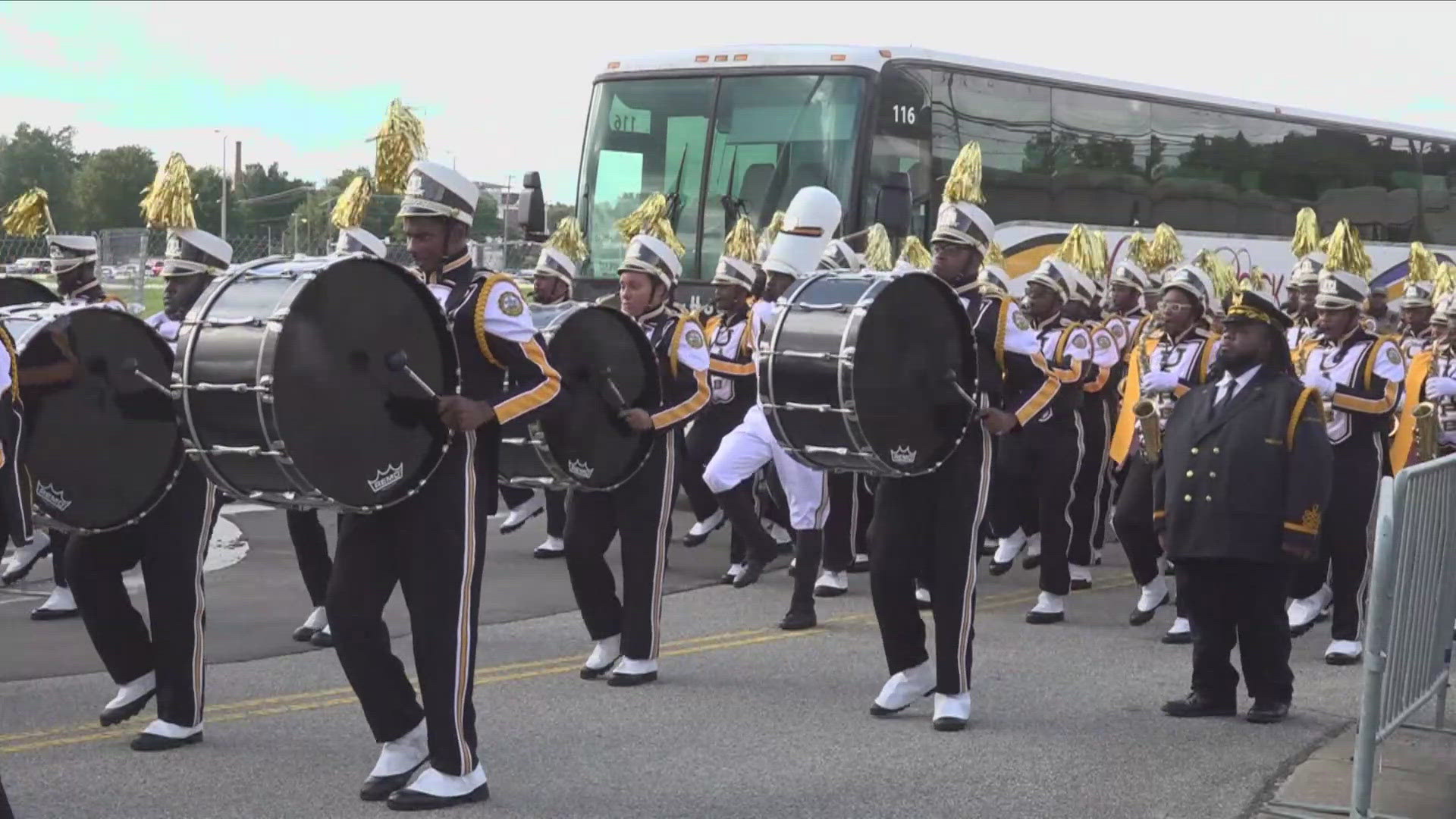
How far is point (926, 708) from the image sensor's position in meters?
7.82

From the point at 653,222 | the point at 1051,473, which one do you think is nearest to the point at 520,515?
the point at 653,222

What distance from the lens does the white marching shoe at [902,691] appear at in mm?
7648

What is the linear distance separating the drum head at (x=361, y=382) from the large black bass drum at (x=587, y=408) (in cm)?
181

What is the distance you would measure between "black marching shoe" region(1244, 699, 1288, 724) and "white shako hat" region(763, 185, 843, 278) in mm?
4442

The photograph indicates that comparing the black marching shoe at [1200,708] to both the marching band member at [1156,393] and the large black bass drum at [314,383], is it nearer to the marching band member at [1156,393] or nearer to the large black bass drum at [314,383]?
the marching band member at [1156,393]

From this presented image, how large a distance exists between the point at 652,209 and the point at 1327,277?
6558 mm

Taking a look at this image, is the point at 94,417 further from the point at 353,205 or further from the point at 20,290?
the point at 20,290

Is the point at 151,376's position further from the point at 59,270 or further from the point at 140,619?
the point at 59,270

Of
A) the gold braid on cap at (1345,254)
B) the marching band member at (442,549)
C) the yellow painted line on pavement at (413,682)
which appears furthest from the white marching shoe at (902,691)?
the gold braid on cap at (1345,254)

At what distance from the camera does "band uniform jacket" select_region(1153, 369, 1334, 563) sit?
24.6ft

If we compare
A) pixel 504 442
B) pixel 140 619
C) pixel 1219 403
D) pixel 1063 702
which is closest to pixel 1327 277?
pixel 1219 403

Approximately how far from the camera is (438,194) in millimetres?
6262

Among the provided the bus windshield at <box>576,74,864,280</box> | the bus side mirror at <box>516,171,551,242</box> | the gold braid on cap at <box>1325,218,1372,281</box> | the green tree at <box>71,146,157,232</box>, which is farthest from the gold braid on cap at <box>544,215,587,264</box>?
the green tree at <box>71,146,157,232</box>

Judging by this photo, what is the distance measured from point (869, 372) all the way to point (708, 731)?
1477mm
